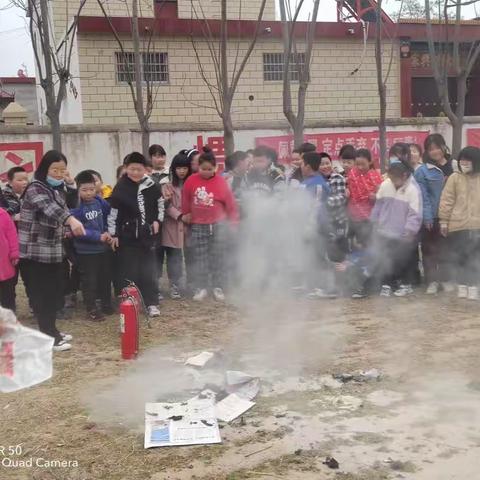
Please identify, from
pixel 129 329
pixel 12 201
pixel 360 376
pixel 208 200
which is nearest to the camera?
pixel 360 376

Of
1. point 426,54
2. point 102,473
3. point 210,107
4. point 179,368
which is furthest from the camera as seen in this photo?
point 426,54

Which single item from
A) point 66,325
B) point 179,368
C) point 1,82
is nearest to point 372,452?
point 179,368

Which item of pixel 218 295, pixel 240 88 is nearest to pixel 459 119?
pixel 240 88

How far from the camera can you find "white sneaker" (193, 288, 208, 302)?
6.14 meters

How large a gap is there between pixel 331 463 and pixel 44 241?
9.75 ft

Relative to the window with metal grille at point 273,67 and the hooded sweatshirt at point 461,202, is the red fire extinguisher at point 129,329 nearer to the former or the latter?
the hooded sweatshirt at point 461,202

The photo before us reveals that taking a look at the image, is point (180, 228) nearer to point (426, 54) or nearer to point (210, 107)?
point (210, 107)

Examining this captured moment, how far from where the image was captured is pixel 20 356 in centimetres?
330

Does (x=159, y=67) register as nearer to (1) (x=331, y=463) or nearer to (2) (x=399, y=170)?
(2) (x=399, y=170)

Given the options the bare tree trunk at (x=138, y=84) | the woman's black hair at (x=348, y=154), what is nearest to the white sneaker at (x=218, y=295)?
the woman's black hair at (x=348, y=154)

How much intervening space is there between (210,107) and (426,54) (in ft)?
20.3

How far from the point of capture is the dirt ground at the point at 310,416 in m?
2.88

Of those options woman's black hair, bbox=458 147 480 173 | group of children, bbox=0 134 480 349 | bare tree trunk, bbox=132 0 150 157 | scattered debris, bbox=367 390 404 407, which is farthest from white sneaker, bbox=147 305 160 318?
bare tree trunk, bbox=132 0 150 157

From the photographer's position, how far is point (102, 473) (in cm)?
289
